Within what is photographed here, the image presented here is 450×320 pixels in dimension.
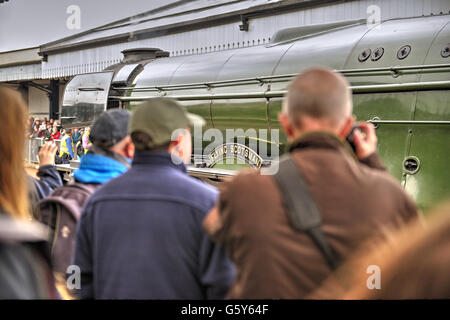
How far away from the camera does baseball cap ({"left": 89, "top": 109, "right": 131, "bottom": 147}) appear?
9.50 feet

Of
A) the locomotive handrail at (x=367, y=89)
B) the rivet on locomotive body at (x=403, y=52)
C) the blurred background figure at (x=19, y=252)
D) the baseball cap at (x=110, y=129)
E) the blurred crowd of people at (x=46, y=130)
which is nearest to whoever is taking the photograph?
the blurred background figure at (x=19, y=252)

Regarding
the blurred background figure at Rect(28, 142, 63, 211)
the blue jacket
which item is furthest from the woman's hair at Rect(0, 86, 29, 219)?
the blurred background figure at Rect(28, 142, 63, 211)

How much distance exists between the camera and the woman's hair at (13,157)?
166 centimetres

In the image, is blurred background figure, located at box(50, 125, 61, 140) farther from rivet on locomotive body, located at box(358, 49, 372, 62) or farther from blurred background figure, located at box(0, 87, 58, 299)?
blurred background figure, located at box(0, 87, 58, 299)

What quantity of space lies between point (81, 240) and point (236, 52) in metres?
5.56

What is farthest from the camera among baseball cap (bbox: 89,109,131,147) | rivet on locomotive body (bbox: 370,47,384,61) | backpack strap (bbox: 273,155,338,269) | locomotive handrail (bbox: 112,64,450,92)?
rivet on locomotive body (bbox: 370,47,384,61)

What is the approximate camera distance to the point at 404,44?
5.08 metres

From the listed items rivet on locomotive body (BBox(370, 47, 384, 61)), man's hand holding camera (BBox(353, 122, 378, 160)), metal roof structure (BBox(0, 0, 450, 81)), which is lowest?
man's hand holding camera (BBox(353, 122, 378, 160))

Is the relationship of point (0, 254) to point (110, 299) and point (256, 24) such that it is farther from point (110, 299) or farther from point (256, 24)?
point (256, 24)

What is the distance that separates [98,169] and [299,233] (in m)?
1.75

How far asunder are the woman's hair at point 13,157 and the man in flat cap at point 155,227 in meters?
0.42

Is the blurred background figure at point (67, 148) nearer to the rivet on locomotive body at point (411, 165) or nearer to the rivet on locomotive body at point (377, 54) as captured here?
the rivet on locomotive body at point (377, 54)

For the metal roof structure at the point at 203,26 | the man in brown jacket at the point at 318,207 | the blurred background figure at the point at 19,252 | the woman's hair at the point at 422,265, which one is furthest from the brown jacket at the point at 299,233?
the metal roof structure at the point at 203,26

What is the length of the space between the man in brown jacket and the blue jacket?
32 centimetres
